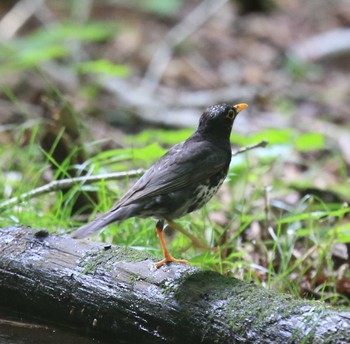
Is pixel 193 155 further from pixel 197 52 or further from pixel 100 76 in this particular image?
pixel 197 52

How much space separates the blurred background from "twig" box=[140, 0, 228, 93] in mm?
35

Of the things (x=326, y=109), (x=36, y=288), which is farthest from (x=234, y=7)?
(x=36, y=288)

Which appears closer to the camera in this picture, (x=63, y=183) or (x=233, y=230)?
(x=63, y=183)

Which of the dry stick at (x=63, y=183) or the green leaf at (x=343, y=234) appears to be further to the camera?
the dry stick at (x=63, y=183)

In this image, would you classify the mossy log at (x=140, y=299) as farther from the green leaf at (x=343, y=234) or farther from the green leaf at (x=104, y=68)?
the green leaf at (x=104, y=68)

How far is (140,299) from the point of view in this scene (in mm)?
3184

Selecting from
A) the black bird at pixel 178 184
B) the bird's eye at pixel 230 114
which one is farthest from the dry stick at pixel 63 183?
the black bird at pixel 178 184

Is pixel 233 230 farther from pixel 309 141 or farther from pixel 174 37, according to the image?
pixel 174 37

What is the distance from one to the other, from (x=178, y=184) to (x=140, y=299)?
0.66 metres

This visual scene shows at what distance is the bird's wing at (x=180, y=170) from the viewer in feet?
11.5

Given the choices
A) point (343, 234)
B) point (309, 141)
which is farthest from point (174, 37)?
point (343, 234)

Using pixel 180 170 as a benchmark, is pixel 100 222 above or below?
below

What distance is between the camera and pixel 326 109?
9.77m

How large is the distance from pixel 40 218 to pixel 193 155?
1.37m
